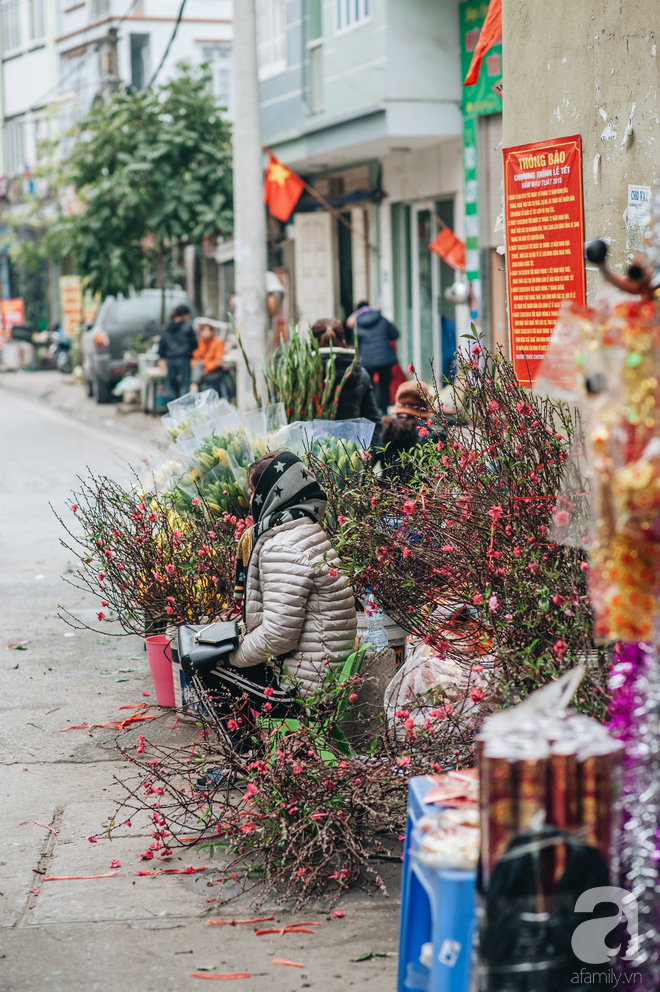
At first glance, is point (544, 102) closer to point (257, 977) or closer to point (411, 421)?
point (411, 421)

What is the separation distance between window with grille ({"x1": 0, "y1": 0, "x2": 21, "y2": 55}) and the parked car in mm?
22960

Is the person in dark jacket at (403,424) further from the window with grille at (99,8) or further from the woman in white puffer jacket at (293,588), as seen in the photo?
the window with grille at (99,8)

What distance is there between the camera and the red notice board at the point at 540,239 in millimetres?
5488

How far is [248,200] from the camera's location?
1191 centimetres

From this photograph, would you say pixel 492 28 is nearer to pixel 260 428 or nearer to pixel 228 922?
pixel 260 428

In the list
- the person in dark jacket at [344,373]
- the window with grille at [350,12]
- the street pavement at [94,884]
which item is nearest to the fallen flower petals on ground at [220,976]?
the street pavement at [94,884]

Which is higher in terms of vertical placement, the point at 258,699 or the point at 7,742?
the point at 258,699

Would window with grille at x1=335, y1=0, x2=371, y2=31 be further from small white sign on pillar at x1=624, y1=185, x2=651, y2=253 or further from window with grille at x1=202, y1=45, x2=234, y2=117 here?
window with grille at x1=202, y1=45, x2=234, y2=117

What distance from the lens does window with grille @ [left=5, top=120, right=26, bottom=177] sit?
4194 centimetres

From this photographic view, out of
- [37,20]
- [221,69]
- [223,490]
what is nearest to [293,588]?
[223,490]

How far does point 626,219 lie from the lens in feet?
17.1

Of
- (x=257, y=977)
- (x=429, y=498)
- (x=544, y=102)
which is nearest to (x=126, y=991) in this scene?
(x=257, y=977)

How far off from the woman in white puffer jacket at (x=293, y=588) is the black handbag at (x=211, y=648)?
49 millimetres

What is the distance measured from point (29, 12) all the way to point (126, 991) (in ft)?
137
